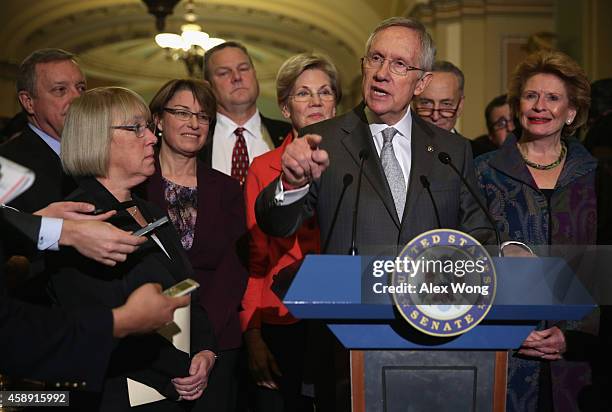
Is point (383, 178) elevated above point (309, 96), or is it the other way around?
point (309, 96)

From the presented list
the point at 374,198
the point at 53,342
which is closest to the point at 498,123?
the point at 374,198

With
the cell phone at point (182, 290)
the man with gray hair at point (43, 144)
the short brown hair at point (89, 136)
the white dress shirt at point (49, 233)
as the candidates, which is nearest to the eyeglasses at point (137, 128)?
the short brown hair at point (89, 136)

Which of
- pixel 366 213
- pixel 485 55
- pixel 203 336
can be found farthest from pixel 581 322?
pixel 485 55

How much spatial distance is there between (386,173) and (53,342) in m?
1.07

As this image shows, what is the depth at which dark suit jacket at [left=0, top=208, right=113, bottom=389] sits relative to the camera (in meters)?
1.87

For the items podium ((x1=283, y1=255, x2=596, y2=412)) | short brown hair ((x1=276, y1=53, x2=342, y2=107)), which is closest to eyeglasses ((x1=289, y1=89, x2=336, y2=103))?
short brown hair ((x1=276, y1=53, x2=342, y2=107))

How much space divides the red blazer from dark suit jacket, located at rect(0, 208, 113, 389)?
1099 mm

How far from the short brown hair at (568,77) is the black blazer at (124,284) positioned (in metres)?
1.43

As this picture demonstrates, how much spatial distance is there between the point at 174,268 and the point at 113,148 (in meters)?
0.39

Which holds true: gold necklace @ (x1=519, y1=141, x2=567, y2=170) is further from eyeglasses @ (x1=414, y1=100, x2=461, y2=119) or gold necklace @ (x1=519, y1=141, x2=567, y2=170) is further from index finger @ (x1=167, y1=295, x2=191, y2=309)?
index finger @ (x1=167, y1=295, x2=191, y2=309)

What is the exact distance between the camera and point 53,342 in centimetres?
190

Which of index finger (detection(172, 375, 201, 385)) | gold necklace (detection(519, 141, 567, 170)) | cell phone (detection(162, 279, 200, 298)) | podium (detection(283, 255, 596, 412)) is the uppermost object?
gold necklace (detection(519, 141, 567, 170))

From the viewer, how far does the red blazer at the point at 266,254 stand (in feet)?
9.95

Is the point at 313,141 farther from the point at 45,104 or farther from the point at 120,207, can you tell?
the point at 45,104
